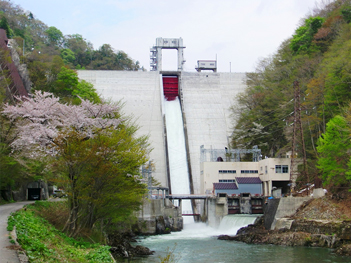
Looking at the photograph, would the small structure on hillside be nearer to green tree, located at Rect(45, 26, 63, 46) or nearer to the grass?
green tree, located at Rect(45, 26, 63, 46)

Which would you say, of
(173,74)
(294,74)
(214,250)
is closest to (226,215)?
(214,250)

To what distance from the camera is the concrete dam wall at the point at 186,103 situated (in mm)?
54375

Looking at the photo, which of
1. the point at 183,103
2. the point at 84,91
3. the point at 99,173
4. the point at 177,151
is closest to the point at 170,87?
the point at 183,103

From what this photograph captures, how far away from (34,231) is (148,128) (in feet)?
141

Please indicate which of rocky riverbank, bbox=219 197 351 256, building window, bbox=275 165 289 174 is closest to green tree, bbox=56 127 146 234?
rocky riverbank, bbox=219 197 351 256

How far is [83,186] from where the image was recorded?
19453 mm

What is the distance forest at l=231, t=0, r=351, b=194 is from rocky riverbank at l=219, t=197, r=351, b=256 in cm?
221

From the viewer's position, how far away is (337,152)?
30.2 meters

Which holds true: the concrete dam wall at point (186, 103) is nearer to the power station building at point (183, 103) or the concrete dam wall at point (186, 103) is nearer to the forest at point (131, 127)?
the power station building at point (183, 103)

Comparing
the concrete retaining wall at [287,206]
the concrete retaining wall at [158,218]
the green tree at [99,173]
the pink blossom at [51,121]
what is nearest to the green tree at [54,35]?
the concrete retaining wall at [158,218]

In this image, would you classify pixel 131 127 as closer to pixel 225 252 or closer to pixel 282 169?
pixel 225 252

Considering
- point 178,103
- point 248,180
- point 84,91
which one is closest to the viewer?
point 248,180

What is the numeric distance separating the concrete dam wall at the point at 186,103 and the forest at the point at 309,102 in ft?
9.74

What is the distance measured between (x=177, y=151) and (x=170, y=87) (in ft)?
51.8
